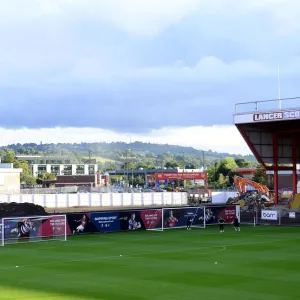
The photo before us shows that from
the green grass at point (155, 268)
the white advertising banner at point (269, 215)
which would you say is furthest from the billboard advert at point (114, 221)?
the white advertising banner at point (269, 215)

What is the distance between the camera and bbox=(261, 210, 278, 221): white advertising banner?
59322 mm

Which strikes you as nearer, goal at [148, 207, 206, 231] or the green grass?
the green grass

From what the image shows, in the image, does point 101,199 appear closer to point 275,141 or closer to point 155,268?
point 275,141

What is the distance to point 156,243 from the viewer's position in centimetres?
4225

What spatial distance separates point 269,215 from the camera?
59656 millimetres

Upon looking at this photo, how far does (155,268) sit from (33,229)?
17329mm

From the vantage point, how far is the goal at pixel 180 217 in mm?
54594

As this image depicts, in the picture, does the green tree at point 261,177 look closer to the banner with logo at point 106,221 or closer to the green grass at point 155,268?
the banner with logo at point 106,221

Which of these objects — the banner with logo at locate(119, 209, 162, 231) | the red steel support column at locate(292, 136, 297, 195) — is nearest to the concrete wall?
the red steel support column at locate(292, 136, 297, 195)

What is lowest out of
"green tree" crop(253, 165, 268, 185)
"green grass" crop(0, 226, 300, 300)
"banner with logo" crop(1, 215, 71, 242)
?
"green grass" crop(0, 226, 300, 300)

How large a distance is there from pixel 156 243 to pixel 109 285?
61.3 feet

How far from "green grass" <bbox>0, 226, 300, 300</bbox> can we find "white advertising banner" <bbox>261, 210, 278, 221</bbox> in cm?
1212

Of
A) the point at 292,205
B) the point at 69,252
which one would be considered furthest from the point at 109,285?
the point at 292,205

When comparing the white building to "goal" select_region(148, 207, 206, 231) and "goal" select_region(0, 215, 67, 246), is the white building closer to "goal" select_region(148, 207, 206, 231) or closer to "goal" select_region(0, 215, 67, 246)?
"goal" select_region(148, 207, 206, 231)
